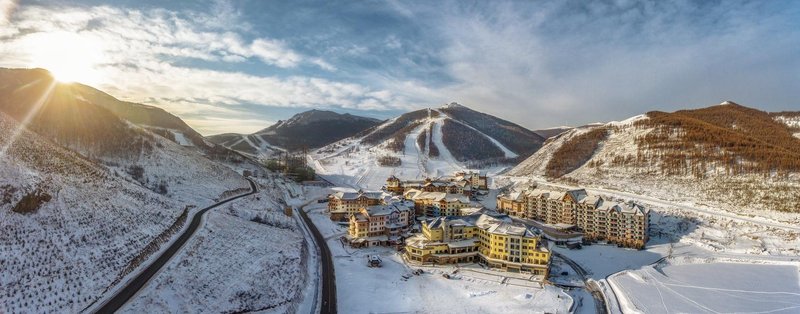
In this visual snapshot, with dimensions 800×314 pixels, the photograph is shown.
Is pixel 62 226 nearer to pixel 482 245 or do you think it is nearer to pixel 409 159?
pixel 482 245

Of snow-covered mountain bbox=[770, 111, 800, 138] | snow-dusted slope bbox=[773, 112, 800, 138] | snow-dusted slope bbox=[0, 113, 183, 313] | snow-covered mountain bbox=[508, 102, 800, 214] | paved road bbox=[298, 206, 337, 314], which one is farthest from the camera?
snow-dusted slope bbox=[773, 112, 800, 138]

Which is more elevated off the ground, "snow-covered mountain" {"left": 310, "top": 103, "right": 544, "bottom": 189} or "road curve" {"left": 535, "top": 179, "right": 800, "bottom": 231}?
"snow-covered mountain" {"left": 310, "top": 103, "right": 544, "bottom": 189}

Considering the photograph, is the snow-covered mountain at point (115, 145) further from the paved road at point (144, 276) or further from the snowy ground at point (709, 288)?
the snowy ground at point (709, 288)

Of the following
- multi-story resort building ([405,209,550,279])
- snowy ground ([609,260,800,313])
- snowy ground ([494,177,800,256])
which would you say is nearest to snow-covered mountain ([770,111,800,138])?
snowy ground ([494,177,800,256])

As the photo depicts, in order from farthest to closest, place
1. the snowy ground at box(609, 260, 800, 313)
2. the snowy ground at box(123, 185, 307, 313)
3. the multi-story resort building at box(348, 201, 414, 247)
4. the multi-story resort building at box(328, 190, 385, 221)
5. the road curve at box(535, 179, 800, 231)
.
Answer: the multi-story resort building at box(328, 190, 385, 221) < the road curve at box(535, 179, 800, 231) < the multi-story resort building at box(348, 201, 414, 247) < the snowy ground at box(609, 260, 800, 313) < the snowy ground at box(123, 185, 307, 313)

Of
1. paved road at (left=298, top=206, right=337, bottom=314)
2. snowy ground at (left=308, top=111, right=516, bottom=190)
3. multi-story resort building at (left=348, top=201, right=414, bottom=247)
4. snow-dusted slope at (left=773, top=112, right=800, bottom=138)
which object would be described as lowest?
paved road at (left=298, top=206, right=337, bottom=314)

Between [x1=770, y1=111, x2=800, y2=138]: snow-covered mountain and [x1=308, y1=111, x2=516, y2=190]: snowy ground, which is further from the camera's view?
[x1=308, y1=111, x2=516, y2=190]: snowy ground

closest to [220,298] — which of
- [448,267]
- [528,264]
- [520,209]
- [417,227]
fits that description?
[448,267]

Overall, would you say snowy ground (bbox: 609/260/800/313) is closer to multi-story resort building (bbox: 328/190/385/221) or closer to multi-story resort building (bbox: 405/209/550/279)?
multi-story resort building (bbox: 405/209/550/279)
